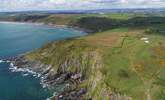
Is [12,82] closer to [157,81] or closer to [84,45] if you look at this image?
[84,45]

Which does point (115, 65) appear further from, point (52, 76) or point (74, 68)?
point (52, 76)

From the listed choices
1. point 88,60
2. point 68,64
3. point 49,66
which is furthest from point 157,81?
point 49,66

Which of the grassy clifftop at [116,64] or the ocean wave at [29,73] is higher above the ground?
the grassy clifftop at [116,64]

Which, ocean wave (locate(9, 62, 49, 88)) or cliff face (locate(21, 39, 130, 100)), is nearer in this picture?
cliff face (locate(21, 39, 130, 100))

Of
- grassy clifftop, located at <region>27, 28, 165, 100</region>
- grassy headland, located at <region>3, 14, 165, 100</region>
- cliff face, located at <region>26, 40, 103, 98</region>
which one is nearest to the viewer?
grassy headland, located at <region>3, 14, 165, 100</region>

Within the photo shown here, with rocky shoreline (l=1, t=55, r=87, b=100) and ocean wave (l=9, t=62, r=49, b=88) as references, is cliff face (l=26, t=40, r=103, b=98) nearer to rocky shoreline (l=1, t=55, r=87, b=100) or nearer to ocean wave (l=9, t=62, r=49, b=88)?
rocky shoreline (l=1, t=55, r=87, b=100)

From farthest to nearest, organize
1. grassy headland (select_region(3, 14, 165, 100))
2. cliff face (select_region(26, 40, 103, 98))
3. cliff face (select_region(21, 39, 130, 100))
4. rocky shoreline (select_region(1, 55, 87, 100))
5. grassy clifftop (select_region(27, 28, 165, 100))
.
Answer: cliff face (select_region(26, 40, 103, 98)), rocky shoreline (select_region(1, 55, 87, 100)), cliff face (select_region(21, 39, 130, 100)), grassy clifftop (select_region(27, 28, 165, 100)), grassy headland (select_region(3, 14, 165, 100))

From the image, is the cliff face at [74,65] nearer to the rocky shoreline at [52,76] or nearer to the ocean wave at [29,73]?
the rocky shoreline at [52,76]

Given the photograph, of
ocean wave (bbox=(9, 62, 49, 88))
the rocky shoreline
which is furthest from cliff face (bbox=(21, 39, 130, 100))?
ocean wave (bbox=(9, 62, 49, 88))

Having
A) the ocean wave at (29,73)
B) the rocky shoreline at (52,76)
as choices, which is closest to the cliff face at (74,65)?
the rocky shoreline at (52,76)

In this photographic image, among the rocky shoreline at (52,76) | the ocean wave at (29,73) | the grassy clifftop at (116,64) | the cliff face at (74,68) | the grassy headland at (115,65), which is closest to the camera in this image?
the grassy headland at (115,65)
